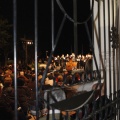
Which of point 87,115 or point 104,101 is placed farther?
point 104,101

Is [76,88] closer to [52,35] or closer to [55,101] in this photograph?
[55,101]

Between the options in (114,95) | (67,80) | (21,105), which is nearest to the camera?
(67,80)

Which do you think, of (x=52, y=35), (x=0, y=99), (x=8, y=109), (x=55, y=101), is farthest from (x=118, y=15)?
(x=0, y=99)

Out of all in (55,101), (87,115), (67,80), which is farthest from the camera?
(87,115)

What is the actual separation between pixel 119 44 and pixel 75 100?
3.14ft

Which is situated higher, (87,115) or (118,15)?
(118,15)

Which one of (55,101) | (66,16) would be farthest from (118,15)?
(55,101)

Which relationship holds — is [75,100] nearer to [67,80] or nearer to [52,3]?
[67,80]

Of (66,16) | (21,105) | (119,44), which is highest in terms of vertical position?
(66,16)

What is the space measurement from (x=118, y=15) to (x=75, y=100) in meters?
1.06

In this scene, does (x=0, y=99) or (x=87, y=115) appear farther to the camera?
(x=0, y=99)

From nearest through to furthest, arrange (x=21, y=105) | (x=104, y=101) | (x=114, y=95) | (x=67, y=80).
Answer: (x=67, y=80) < (x=104, y=101) < (x=114, y=95) < (x=21, y=105)

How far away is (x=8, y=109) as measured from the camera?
381cm

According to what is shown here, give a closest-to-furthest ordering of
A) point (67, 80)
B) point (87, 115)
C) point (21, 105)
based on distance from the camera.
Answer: point (67, 80), point (87, 115), point (21, 105)
